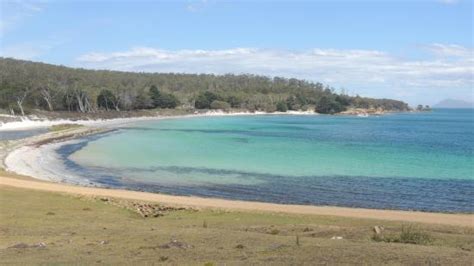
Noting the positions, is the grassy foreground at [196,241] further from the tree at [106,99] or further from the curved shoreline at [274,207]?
the tree at [106,99]

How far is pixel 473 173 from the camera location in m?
51.8

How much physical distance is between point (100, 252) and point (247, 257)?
3.95 meters

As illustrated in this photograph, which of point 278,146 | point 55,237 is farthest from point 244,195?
point 278,146

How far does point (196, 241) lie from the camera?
15594mm

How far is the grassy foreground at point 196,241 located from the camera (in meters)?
12.9

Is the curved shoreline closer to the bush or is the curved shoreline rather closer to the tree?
the bush

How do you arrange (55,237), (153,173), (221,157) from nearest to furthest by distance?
(55,237)
(153,173)
(221,157)

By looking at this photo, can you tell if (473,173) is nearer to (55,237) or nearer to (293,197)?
(293,197)

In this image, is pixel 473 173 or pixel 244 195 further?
pixel 473 173

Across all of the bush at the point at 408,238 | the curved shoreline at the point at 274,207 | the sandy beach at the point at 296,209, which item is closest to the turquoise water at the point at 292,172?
the curved shoreline at the point at 274,207

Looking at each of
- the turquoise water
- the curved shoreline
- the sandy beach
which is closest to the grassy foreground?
the sandy beach

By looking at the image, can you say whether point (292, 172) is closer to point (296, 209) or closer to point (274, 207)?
point (274, 207)

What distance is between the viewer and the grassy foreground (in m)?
12.9

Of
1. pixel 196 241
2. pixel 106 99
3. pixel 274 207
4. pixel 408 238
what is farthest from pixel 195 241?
pixel 106 99
